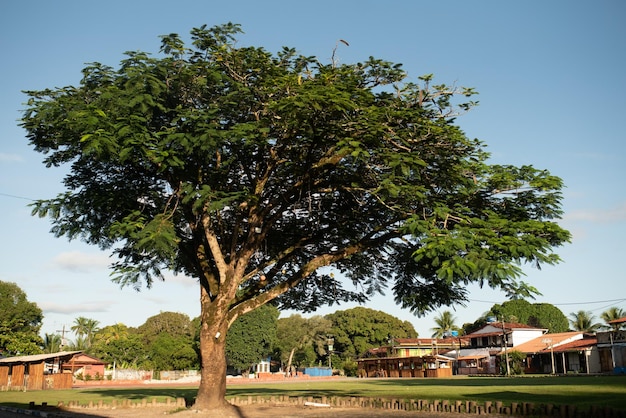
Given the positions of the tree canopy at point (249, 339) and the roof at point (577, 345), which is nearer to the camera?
the roof at point (577, 345)

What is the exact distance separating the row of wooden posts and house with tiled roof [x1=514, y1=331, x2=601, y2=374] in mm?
48711

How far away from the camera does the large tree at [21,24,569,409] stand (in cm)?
1742

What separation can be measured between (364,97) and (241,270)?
8.27m

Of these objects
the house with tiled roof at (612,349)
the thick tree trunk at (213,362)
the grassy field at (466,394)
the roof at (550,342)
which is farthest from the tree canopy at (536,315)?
the thick tree trunk at (213,362)

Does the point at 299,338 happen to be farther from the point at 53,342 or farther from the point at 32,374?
the point at 32,374

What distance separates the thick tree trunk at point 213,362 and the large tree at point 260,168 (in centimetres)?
4

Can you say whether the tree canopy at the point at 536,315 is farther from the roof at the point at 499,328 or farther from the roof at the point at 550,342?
the roof at the point at 550,342

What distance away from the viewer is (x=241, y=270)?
22016 mm

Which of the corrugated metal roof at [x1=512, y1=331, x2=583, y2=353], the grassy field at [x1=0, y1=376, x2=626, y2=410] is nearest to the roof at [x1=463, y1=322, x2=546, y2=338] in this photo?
the corrugated metal roof at [x1=512, y1=331, x2=583, y2=353]

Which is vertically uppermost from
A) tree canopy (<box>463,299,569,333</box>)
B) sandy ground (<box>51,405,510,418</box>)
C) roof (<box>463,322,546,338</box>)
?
tree canopy (<box>463,299,569,333</box>)

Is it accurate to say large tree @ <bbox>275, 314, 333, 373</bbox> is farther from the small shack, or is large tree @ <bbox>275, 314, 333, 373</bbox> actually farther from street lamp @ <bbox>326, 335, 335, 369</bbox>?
the small shack

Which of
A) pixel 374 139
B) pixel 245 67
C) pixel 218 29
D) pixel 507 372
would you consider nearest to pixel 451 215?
pixel 374 139

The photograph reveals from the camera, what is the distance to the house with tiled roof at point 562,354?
6406 centimetres

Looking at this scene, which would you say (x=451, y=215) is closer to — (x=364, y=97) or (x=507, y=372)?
(x=364, y=97)
